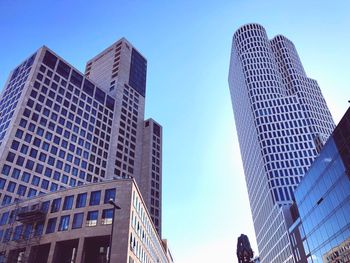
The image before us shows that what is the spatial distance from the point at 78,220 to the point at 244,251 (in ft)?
110

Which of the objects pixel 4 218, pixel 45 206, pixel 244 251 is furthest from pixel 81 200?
pixel 244 251

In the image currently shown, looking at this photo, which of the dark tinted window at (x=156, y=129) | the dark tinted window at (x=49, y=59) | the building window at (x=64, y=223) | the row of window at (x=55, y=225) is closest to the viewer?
the row of window at (x=55, y=225)

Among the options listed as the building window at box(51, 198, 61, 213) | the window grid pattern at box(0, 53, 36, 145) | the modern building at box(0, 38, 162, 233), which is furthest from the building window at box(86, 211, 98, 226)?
the window grid pattern at box(0, 53, 36, 145)

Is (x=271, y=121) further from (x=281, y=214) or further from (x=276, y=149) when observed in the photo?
(x=281, y=214)

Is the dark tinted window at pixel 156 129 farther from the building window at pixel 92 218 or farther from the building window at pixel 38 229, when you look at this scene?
the building window at pixel 92 218

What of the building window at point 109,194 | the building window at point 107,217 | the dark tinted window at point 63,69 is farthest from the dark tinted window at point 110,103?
the building window at point 107,217

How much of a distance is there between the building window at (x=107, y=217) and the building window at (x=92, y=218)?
4.34 ft

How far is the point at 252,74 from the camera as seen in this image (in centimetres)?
14562

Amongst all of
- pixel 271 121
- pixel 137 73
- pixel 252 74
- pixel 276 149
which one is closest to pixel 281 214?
pixel 276 149

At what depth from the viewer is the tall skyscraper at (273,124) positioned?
10762cm

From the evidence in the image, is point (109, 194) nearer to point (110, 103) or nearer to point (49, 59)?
point (49, 59)

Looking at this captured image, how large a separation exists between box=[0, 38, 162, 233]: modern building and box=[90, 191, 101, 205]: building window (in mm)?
28434

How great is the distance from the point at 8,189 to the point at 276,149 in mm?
93273

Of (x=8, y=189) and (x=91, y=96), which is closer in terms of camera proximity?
(x=8, y=189)
